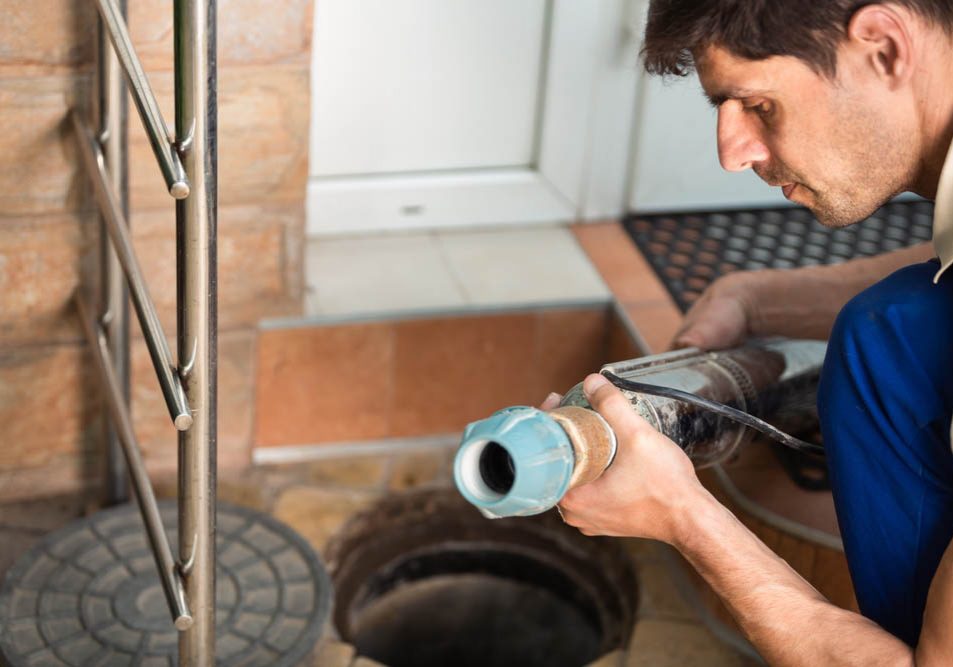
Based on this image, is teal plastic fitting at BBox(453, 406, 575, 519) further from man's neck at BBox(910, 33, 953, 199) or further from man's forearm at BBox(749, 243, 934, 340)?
man's forearm at BBox(749, 243, 934, 340)

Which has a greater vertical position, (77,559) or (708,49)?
(708,49)

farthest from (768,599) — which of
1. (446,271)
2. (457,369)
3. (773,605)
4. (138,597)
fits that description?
(446,271)

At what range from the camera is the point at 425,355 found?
2168 mm

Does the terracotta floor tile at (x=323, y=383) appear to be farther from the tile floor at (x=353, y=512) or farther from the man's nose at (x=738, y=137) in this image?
the man's nose at (x=738, y=137)

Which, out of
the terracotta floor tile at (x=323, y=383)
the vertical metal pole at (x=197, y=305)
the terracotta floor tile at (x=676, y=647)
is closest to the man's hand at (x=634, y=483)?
the vertical metal pole at (x=197, y=305)

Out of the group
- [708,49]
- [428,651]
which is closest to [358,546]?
[428,651]

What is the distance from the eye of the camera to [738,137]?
4.09 feet

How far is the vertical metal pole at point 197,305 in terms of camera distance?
3.78 ft

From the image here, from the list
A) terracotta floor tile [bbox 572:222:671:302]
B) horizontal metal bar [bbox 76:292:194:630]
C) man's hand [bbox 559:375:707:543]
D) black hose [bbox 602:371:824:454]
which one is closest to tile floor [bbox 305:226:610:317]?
terracotta floor tile [bbox 572:222:671:302]

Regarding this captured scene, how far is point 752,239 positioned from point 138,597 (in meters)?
1.27

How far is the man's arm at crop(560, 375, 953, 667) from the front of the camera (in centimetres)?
120

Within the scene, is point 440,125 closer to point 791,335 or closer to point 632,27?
point 632,27

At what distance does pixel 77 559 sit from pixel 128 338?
0.31m

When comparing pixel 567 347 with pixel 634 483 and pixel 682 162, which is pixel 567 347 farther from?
pixel 634 483
